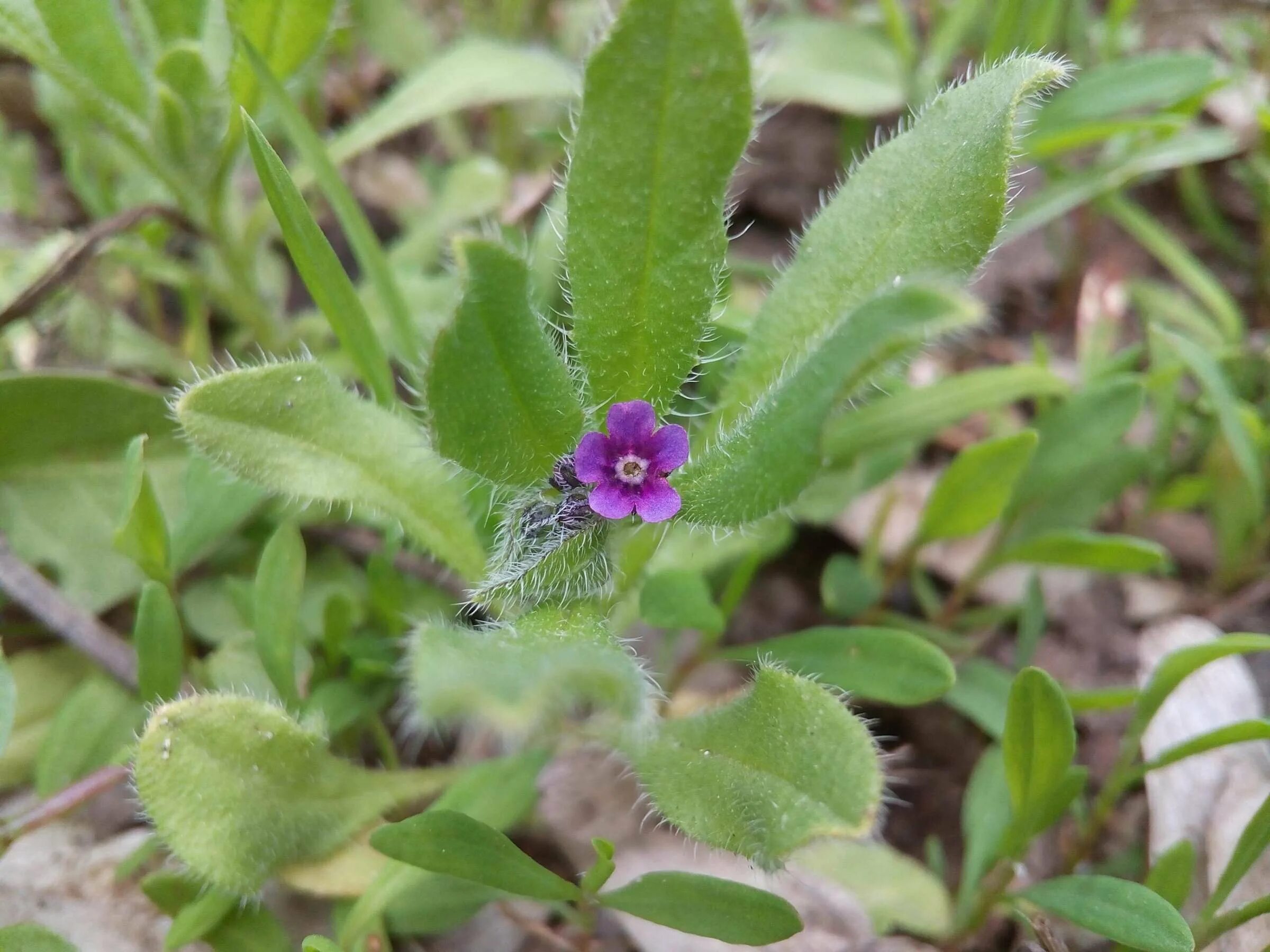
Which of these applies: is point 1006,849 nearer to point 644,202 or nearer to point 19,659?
point 644,202

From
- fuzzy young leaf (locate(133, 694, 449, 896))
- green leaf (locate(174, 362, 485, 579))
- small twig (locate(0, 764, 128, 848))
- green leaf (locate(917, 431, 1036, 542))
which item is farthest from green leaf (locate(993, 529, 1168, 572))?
small twig (locate(0, 764, 128, 848))

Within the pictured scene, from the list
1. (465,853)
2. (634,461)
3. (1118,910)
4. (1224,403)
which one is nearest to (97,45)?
(634,461)

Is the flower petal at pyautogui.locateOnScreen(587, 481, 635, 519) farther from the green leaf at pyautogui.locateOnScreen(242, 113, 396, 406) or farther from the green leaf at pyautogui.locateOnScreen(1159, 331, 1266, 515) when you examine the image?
the green leaf at pyautogui.locateOnScreen(1159, 331, 1266, 515)

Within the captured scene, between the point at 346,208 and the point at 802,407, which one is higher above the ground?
the point at 346,208

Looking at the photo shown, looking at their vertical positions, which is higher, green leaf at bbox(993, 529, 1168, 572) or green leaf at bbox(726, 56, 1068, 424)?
green leaf at bbox(726, 56, 1068, 424)

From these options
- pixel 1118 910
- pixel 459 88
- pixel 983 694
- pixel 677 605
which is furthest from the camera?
pixel 459 88

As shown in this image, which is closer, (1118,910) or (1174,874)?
(1118,910)

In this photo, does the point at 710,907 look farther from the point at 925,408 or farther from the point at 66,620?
the point at 66,620
